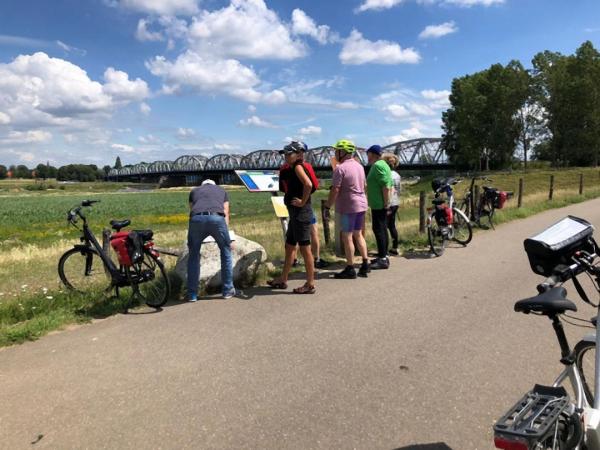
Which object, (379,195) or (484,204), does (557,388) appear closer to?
(379,195)

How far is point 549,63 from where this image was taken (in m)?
56.6

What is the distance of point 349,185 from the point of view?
6.90 meters

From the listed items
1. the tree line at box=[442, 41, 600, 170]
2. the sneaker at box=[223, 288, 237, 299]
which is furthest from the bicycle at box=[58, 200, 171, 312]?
the tree line at box=[442, 41, 600, 170]

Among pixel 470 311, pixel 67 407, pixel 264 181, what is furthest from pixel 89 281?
pixel 470 311

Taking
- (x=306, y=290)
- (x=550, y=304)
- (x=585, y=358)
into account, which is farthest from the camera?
(x=306, y=290)

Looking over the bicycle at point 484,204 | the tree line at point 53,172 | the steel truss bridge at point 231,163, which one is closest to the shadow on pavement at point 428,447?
the bicycle at point 484,204

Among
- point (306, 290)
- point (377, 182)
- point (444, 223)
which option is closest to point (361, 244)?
point (377, 182)

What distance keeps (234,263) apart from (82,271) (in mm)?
2236

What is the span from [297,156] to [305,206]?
0.65 metres

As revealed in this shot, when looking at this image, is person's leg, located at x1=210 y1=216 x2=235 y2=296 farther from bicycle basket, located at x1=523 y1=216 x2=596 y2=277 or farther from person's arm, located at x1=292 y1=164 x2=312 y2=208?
bicycle basket, located at x1=523 y1=216 x2=596 y2=277

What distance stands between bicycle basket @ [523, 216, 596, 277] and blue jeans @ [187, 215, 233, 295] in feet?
14.1

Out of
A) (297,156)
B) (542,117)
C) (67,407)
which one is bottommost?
(67,407)

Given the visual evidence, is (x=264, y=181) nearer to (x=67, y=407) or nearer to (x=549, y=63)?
(x=67, y=407)

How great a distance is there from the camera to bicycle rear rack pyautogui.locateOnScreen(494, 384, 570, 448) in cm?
178
